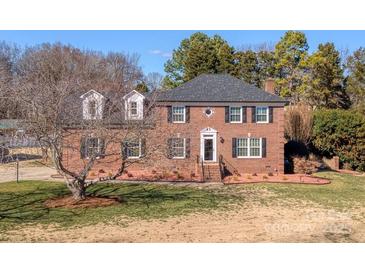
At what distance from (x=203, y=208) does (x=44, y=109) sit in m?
7.91

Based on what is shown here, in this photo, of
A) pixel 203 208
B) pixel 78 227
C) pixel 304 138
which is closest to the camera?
pixel 78 227

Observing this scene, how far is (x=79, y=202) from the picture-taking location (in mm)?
16438

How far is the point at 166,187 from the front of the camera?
21.2m

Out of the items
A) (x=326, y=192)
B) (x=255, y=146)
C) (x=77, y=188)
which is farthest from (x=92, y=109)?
(x=255, y=146)

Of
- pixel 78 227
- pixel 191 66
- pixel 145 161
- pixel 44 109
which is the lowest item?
pixel 78 227

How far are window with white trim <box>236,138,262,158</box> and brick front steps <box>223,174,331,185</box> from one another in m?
1.83

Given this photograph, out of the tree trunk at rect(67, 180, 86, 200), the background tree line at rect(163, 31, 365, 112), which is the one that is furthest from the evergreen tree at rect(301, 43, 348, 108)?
the tree trunk at rect(67, 180, 86, 200)

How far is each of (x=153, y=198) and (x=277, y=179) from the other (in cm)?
1024

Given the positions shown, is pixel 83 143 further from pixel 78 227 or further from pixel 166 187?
pixel 166 187

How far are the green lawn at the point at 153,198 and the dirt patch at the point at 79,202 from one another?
1.48 feet

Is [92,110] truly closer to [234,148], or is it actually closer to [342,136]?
A: [234,148]

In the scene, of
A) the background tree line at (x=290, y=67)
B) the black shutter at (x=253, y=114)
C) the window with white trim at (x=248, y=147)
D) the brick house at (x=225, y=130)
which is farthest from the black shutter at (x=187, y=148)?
the background tree line at (x=290, y=67)

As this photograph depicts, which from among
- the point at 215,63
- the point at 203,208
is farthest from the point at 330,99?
the point at 203,208

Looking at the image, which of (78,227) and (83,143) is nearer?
(78,227)
